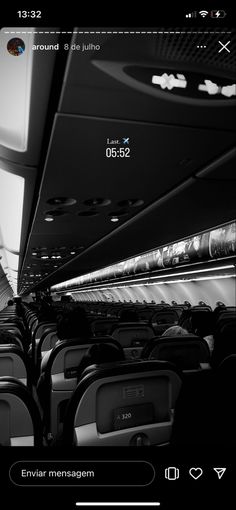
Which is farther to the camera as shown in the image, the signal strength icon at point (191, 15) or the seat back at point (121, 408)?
the seat back at point (121, 408)

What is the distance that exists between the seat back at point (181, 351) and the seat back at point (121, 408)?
142cm

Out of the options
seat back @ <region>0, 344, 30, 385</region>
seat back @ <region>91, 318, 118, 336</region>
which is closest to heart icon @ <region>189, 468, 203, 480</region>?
seat back @ <region>0, 344, 30, 385</region>

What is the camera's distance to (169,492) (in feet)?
3.99

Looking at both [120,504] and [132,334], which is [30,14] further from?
[132,334]

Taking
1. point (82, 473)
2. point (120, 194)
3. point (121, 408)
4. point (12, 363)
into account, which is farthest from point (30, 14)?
point (120, 194)

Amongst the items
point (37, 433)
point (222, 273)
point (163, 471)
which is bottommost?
point (37, 433)

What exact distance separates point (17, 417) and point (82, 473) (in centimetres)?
79

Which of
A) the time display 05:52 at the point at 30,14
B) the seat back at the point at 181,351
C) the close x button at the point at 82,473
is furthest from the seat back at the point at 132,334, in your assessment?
the time display 05:52 at the point at 30,14

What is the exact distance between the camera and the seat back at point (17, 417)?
192 cm

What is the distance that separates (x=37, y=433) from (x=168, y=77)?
1876 millimetres

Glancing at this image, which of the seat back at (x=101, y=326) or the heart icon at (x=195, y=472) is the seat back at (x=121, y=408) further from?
the seat back at (x=101, y=326)

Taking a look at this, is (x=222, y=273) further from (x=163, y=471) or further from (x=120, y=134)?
(x=163, y=471)

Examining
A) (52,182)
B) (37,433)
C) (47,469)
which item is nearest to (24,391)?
(37,433)

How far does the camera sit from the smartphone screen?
124cm
